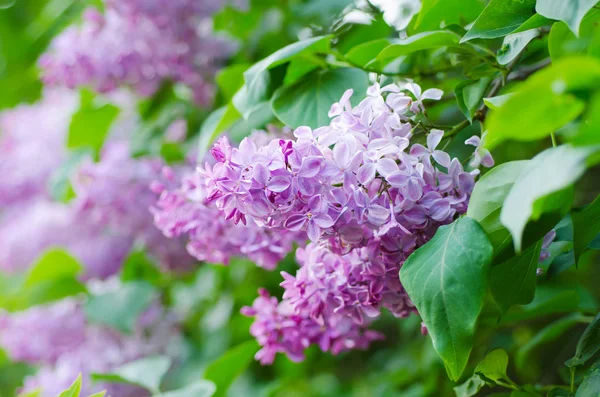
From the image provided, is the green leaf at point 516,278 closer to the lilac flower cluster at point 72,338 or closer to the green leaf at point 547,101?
the green leaf at point 547,101

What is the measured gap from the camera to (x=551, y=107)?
0.31 m

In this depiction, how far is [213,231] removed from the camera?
2.23 ft

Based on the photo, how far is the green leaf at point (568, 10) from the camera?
1.38ft

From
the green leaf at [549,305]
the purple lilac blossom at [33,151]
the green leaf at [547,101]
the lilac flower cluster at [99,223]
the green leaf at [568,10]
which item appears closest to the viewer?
the green leaf at [547,101]

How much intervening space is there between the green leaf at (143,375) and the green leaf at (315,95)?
1.35 feet

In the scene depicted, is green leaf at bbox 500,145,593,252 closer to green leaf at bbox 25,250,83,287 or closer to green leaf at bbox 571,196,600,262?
green leaf at bbox 571,196,600,262

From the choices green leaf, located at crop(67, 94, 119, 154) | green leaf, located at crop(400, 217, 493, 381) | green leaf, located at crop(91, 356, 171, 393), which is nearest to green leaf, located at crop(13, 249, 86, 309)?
green leaf, located at crop(67, 94, 119, 154)

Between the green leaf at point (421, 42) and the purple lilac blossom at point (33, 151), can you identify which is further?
the purple lilac blossom at point (33, 151)

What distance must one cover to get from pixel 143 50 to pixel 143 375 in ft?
1.79

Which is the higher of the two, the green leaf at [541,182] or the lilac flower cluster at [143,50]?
the green leaf at [541,182]

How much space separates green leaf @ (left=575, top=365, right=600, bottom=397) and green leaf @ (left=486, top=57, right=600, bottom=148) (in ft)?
0.84

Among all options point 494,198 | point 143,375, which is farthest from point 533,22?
point 143,375

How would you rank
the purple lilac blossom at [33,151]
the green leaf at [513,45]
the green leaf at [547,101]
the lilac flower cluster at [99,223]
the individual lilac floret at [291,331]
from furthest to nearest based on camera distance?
the purple lilac blossom at [33,151]
the lilac flower cluster at [99,223]
the individual lilac floret at [291,331]
the green leaf at [513,45]
the green leaf at [547,101]

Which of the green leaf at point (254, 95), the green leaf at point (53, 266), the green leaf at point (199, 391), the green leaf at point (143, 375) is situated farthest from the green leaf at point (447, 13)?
the green leaf at point (53, 266)
